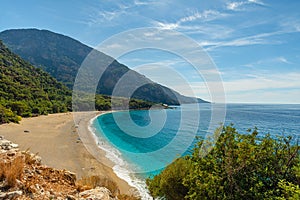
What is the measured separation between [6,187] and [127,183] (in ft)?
67.0

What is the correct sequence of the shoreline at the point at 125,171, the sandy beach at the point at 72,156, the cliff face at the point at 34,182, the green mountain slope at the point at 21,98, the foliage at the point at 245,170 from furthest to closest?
the green mountain slope at the point at 21,98 → the sandy beach at the point at 72,156 → the shoreline at the point at 125,171 → the foliage at the point at 245,170 → the cliff face at the point at 34,182

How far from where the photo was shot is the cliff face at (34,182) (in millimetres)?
4980

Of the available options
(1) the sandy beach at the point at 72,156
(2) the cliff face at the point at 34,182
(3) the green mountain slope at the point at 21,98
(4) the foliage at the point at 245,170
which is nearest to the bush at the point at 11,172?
(2) the cliff face at the point at 34,182

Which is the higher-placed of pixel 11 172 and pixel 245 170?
pixel 11 172

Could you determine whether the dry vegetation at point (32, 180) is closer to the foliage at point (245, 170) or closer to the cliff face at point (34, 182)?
the cliff face at point (34, 182)

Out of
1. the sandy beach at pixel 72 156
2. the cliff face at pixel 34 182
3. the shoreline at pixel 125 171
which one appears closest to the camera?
the cliff face at pixel 34 182

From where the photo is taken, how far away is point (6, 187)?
493 cm

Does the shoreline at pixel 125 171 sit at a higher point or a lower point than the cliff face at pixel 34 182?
lower

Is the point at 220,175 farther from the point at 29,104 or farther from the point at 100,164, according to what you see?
the point at 29,104

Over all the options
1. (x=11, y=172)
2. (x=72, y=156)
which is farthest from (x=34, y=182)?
(x=72, y=156)

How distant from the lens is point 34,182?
5586 mm

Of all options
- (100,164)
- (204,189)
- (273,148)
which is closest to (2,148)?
(204,189)

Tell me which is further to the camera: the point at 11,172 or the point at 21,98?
the point at 21,98

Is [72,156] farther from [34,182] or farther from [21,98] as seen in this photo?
[21,98]
